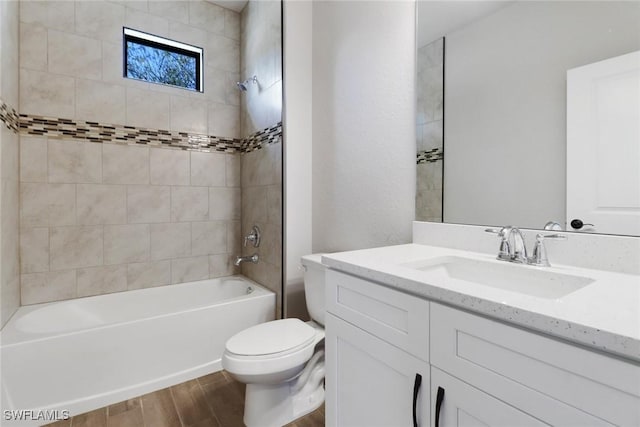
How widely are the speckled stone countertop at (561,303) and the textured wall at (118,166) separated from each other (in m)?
1.99

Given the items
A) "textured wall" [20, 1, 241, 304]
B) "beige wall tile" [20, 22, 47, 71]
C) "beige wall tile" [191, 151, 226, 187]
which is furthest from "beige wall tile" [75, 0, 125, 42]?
"beige wall tile" [191, 151, 226, 187]

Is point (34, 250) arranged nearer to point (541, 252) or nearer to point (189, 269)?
point (189, 269)

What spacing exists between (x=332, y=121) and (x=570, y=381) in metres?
1.73

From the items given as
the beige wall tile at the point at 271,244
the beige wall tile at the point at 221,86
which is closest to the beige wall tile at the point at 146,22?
the beige wall tile at the point at 221,86

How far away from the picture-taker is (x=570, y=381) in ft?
1.75

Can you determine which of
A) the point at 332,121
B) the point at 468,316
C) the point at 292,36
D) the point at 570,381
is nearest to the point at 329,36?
the point at 292,36

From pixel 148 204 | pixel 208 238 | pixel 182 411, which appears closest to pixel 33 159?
pixel 148 204

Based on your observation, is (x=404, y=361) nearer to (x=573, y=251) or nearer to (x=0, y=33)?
(x=573, y=251)

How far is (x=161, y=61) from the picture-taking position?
2.52 meters

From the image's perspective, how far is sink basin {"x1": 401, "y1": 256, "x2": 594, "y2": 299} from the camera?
85 centimetres

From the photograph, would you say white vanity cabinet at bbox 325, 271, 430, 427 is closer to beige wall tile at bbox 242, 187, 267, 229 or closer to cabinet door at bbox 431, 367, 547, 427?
cabinet door at bbox 431, 367, 547, 427

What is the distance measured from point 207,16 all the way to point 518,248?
293cm

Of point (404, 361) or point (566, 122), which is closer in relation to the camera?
point (404, 361)

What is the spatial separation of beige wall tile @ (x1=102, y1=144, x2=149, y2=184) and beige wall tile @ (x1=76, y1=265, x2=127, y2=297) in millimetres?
651
